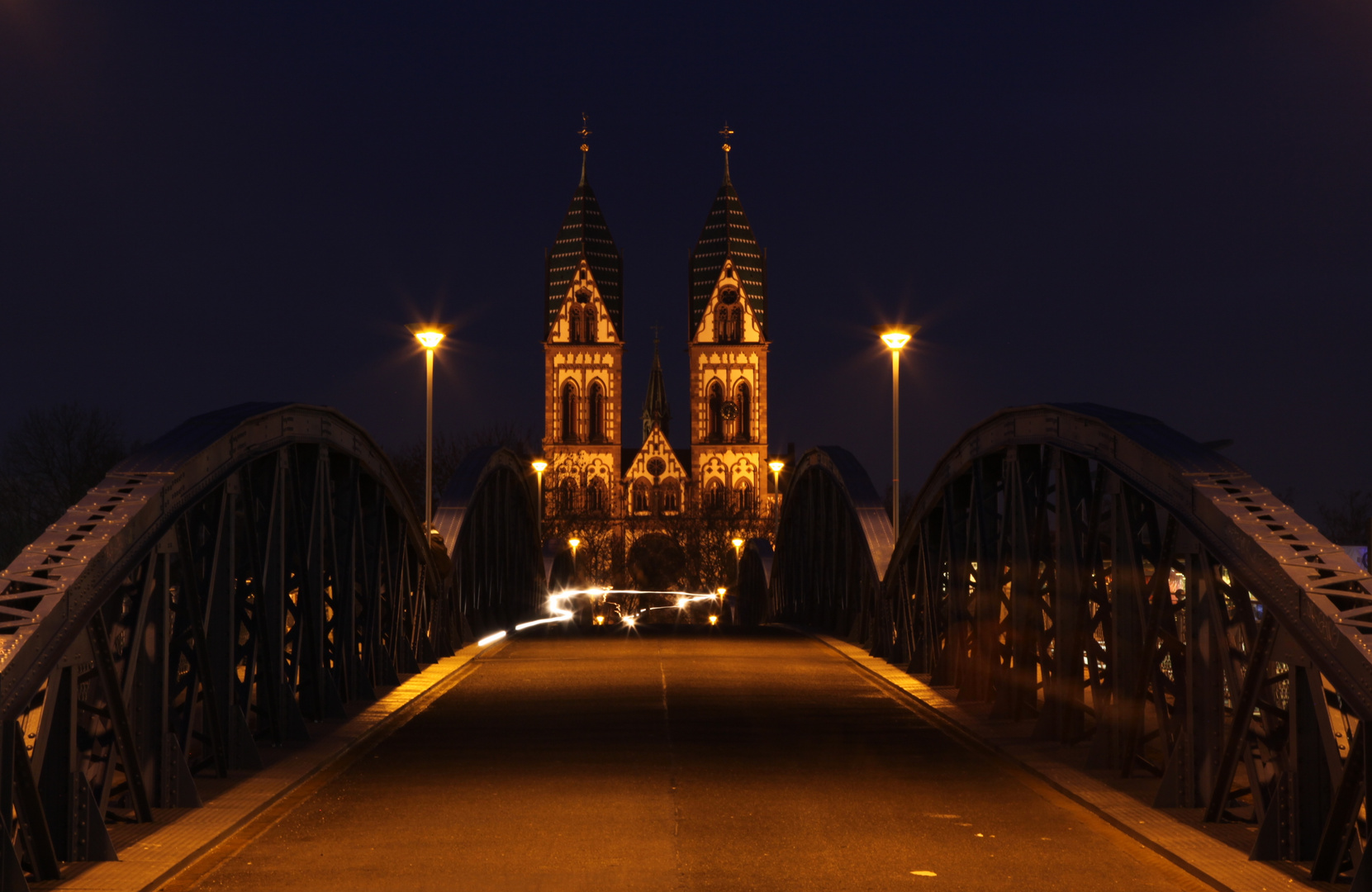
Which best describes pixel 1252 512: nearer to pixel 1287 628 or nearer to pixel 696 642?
pixel 1287 628

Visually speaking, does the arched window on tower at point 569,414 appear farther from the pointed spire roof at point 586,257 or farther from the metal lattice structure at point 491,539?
the metal lattice structure at point 491,539

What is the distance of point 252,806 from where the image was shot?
1128cm

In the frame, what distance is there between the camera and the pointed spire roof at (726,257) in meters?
138

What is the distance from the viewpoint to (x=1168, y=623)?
38.4ft

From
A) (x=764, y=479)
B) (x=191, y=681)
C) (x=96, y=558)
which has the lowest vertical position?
(x=191, y=681)

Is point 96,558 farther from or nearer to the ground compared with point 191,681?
farther from the ground

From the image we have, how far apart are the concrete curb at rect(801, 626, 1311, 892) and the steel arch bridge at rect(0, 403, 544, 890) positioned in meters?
6.12

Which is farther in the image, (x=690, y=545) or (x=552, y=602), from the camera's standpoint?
(x=690, y=545)

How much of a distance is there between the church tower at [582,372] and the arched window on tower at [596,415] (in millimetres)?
67

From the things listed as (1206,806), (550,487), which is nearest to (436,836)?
(1206,806)

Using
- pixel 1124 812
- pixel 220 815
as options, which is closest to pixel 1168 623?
pixel 1124 812

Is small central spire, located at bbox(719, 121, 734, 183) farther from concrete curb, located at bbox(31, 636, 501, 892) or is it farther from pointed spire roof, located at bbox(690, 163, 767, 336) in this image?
concrete curb, located at bbox(31, 636, 501, 892)

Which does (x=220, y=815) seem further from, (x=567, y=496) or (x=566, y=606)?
(x=567, y=496)

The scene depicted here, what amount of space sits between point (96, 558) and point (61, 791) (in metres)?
1.31
